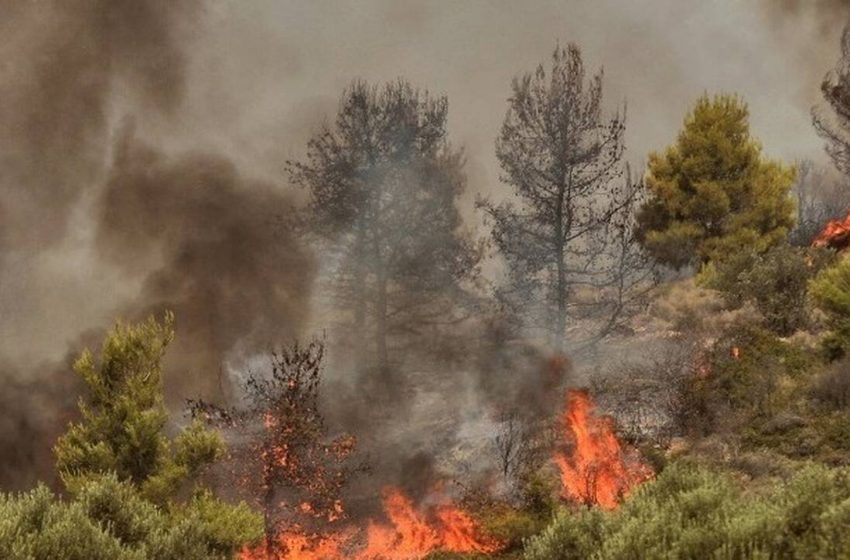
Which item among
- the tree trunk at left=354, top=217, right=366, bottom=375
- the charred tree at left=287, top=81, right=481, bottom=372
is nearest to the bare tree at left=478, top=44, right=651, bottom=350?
the charred tree at left=287, top=81, right=481, bottom=372

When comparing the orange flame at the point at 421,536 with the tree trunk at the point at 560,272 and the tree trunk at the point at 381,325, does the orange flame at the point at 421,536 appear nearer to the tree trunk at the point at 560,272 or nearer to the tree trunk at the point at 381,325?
the tree trunk at the point at 560,272

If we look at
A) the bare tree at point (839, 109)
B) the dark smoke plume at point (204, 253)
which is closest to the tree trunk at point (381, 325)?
the dark smoke plume at point (204, 253)

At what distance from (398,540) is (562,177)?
11972 millimetres

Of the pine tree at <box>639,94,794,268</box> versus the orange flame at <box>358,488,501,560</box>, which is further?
the pine tree at <box>639,94,794,268</box>

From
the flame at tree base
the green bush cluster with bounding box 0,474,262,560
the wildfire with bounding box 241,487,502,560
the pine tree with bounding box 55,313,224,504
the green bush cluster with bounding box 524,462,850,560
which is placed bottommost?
the green bush cluster with bounding box 524,462,850,560

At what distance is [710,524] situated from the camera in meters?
6.91

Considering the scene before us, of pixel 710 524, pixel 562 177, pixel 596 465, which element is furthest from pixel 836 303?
pixel 710 524

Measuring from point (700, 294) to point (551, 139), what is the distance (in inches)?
370

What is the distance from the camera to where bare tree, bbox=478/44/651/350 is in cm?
2184

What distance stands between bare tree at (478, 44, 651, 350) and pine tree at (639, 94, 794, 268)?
21.2ft

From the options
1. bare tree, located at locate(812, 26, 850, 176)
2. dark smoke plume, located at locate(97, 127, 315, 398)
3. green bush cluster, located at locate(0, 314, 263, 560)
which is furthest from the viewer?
dark smoke plume, located at locate(97, 127, 315, 398)

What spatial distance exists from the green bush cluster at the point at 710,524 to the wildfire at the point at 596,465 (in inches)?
279

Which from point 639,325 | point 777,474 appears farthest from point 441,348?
point 777,474

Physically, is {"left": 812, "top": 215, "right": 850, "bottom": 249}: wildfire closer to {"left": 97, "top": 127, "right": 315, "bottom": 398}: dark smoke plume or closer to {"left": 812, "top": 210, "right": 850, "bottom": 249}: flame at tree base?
{"left": 812, "top": 210, "right": 850, "bottom": 249}: flame at tree base
